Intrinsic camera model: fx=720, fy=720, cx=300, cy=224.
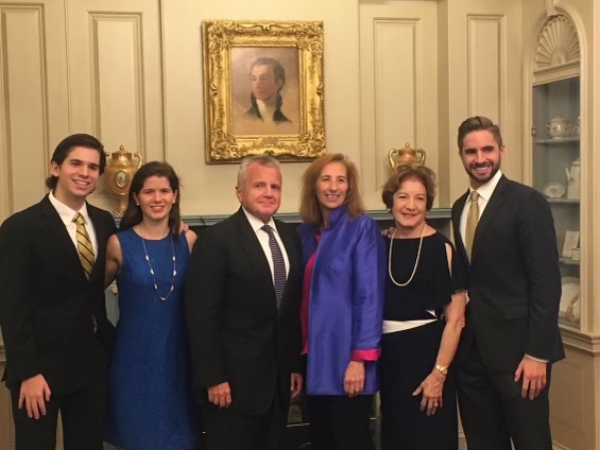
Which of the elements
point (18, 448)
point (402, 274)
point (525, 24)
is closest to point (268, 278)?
point (402, 274)

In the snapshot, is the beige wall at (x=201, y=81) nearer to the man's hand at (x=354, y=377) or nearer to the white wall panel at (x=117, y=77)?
the white wall panel at (x=117, y=77)

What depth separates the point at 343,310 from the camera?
2.62 metres

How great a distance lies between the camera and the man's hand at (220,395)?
2518 mm

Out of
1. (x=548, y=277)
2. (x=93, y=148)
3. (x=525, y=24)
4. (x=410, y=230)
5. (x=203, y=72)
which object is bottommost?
(x=548, y=277)

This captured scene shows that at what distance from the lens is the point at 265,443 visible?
266 cm

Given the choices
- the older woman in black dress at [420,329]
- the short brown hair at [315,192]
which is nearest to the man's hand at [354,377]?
the older woman in black dress at [420,329]

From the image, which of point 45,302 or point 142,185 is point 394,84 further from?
point 45,302

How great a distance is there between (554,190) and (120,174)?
8.24ft

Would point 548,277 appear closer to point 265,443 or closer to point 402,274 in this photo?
point 402,274

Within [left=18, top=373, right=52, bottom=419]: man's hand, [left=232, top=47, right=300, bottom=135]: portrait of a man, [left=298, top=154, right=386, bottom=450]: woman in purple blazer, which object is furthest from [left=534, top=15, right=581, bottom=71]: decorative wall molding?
[left=18, top=373, right=52, bottom=419]: man's hand

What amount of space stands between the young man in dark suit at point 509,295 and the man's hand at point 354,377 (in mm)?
408

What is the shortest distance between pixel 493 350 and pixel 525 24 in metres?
2.64

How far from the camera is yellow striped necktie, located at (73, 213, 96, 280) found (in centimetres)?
250

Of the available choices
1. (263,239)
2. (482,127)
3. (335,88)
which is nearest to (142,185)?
(263,239)
